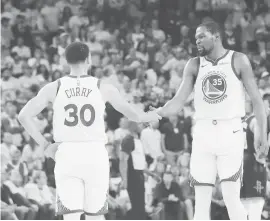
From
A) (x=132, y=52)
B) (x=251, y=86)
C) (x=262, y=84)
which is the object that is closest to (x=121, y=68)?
(x=132, y=52)

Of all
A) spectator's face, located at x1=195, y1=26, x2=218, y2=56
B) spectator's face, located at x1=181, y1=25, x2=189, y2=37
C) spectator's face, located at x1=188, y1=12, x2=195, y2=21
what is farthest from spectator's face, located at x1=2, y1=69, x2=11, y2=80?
spectator's face, located at x1=195, y1=26, x2=218, y2=56

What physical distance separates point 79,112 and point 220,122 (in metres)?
1.50

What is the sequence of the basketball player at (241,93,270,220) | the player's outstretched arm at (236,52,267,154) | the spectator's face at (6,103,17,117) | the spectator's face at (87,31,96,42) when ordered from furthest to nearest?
the spectator's face at (87,31,96,42)
the spectator's face at (6,103,17,117)
the basketball player at (241,93,270,220)
the player's outstretched arm at (236,52,267,154)

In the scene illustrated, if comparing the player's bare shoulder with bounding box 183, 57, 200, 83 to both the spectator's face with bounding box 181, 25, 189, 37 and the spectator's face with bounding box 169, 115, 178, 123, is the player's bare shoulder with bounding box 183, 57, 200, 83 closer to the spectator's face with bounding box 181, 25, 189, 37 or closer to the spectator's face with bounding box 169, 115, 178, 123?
the spectator's face with bounding box 169, 115, 178, 123

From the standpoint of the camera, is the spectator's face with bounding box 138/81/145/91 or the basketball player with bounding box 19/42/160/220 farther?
the spectator's face with bounding box 138/81/145/91

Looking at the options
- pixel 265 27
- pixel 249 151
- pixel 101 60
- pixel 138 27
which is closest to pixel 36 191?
pixel 249 151

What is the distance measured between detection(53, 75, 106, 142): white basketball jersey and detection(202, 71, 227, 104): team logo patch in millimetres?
1185

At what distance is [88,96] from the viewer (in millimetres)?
7352

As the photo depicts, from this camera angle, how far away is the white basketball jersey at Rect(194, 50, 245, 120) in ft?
26.0

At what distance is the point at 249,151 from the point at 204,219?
98.0 inches

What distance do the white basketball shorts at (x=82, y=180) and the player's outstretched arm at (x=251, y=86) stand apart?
5.48 ft

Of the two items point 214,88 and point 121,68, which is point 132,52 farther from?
point 214,88

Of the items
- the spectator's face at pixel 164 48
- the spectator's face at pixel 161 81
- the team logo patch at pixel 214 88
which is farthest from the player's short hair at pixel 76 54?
the spectator's face at pixel 164 48

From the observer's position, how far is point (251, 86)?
788 cm
